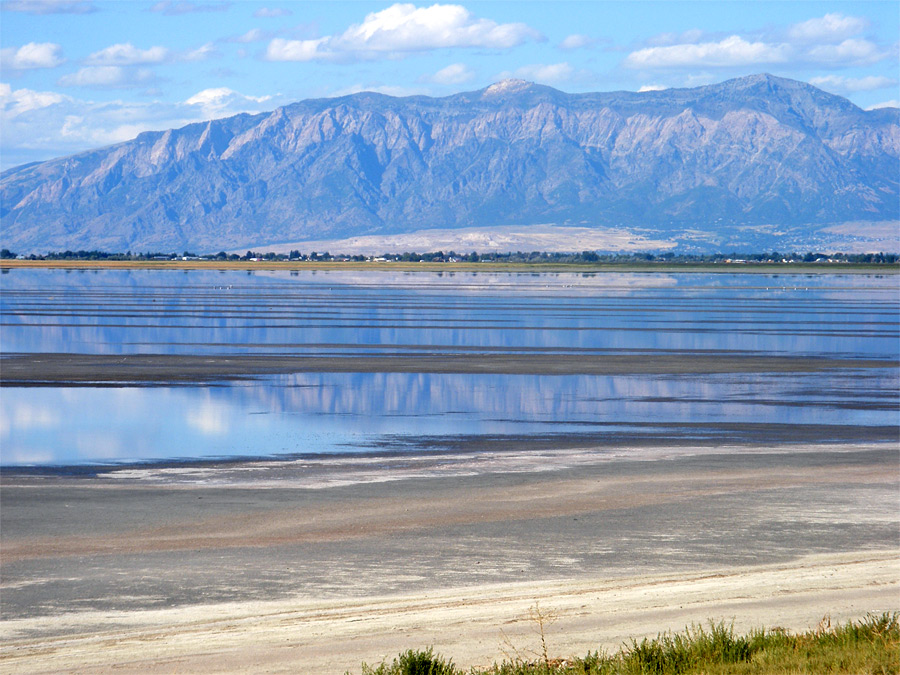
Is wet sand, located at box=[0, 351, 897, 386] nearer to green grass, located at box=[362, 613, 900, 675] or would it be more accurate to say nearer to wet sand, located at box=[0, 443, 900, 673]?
wet sand, located at box=[0, 443, 900, 673]

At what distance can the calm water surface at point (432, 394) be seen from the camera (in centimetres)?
2523

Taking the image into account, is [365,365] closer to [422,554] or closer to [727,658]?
[422,554]

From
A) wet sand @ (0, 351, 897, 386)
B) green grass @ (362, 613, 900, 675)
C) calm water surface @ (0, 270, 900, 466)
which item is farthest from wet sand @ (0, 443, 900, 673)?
wet sand @ (0, 351, 897, 386)

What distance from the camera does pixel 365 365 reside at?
132 ft

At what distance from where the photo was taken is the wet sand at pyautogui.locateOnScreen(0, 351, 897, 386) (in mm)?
37031

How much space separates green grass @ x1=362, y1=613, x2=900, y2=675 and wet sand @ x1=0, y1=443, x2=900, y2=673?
83 centimetres

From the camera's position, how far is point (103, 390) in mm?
33562

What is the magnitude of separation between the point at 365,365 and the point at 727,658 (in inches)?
1205

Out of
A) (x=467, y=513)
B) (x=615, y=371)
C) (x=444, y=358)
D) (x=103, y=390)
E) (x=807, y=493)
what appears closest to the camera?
(x=467, y=513)

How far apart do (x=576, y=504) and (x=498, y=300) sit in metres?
70.0

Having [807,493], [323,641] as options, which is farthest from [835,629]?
[807,493]

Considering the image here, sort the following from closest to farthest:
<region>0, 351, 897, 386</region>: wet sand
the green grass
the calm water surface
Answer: the green grass
the calm water surface
<region>0, 351, 897, 386</region>: wet sand

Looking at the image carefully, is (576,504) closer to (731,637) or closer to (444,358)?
(731,637)

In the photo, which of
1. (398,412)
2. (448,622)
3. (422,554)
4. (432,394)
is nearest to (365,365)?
(432,394)
